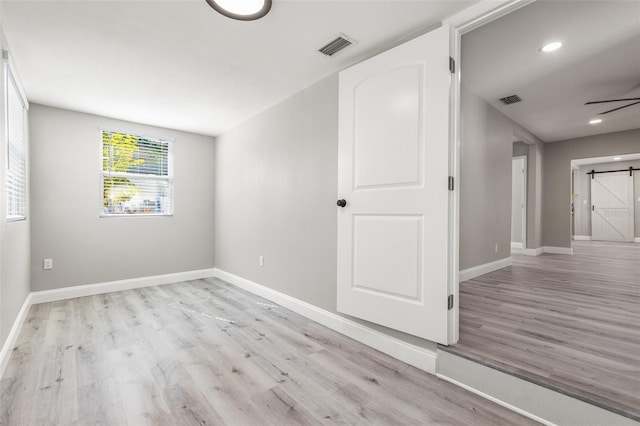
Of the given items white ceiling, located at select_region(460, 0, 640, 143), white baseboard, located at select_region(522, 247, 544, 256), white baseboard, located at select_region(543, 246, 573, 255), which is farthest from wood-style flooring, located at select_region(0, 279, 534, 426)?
white baseboard, located at select_region(543, 246, 573, 255)

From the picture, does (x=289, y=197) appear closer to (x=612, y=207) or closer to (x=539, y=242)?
(x=539, y=242)

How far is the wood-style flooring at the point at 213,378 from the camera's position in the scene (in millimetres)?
1522

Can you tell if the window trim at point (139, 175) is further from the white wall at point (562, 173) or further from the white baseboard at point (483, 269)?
the white wall at point (562, 173)

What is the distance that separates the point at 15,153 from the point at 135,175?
4.84ft

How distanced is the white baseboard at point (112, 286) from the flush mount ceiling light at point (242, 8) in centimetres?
368

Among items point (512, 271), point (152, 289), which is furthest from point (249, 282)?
point (512, 271)

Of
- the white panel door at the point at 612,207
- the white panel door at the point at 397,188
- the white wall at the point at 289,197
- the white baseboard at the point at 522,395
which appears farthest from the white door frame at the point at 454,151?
the white panel door at the point at 612,207

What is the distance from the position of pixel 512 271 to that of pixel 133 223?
5374 mm

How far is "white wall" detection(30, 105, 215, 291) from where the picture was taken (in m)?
3.45

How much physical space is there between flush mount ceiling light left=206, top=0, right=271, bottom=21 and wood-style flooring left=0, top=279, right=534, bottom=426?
2309 millimetres

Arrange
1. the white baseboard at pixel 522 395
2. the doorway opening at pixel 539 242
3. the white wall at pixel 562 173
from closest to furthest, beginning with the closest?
the white baseboard at pixel 522 395
the doorway opening at pixel 539 242
the white wall at pixel 562 173

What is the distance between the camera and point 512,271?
4.16m

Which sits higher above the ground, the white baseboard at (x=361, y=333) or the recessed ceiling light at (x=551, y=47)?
the recessed ceiling light at (x=551, y=47)

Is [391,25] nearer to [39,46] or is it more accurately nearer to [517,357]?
[517,357]
